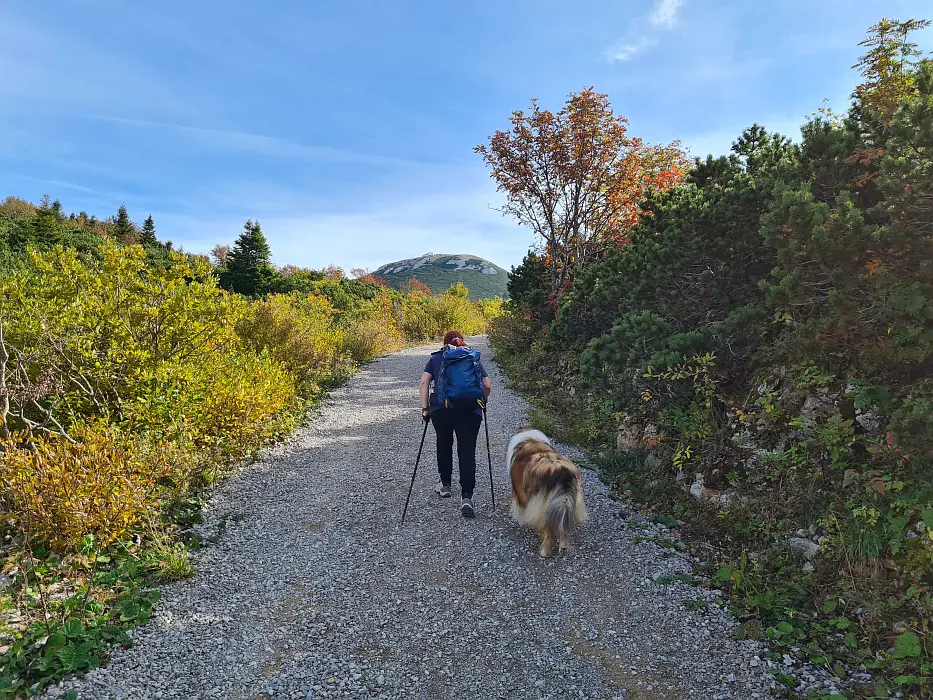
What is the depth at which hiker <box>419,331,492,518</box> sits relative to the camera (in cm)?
433

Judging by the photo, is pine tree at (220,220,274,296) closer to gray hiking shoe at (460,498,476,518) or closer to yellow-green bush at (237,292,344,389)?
yellow-green bush at (237,292,344,389)

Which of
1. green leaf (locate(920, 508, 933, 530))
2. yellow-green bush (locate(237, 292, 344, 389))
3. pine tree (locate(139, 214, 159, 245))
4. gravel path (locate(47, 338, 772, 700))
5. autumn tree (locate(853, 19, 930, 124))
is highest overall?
pine tree (locate(139, 214, 159, 245))

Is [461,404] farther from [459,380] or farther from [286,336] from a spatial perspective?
[286,336]

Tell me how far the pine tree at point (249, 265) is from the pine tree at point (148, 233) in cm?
637

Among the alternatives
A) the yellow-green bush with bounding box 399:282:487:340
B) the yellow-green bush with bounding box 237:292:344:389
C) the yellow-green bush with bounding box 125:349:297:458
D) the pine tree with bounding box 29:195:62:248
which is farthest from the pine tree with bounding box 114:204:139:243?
the yellow-green bush with bounding box 125:349:297:458

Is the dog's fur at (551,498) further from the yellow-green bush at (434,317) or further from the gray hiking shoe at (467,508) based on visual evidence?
the yellow-green bush at (434,317)

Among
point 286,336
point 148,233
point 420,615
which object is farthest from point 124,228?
point 420,615

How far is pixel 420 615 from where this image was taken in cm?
312

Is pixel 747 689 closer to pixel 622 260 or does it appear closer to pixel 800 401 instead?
pixel 800 401

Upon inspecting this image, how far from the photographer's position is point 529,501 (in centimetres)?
381

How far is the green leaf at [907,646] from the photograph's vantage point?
227cm

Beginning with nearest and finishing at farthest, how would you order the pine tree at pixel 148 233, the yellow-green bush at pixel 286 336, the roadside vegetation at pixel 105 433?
the roadside vegetation at pixel 105 433 → the yellow-green bush at pixel 286 336 → the pine tree at pixel 148 233

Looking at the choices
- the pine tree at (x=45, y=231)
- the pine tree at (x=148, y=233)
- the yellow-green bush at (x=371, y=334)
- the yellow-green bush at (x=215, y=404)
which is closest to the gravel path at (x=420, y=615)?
the yellow-green bush at (x=215, y=404)

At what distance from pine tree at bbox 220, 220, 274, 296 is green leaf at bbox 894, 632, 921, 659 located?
2832 centimetres
